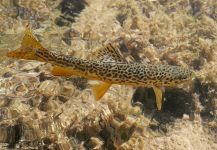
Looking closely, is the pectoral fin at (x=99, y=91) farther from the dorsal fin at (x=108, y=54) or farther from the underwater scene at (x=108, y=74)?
the dorsal fin at (x=108, y=54)

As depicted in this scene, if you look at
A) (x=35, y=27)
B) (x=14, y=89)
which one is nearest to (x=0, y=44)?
(x=35, y=27)

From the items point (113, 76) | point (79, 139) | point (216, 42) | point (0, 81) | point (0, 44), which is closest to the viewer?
point (113, 76)

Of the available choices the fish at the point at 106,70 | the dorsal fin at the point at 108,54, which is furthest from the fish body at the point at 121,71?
the dorsal fin at the point at 108,54

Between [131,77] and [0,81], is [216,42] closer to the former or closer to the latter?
[131,77]

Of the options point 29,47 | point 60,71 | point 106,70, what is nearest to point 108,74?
point 106,70

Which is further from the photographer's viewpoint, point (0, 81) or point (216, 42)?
point (216, 42)

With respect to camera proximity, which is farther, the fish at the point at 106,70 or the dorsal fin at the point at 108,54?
the dorsal fin at the point at 108,54

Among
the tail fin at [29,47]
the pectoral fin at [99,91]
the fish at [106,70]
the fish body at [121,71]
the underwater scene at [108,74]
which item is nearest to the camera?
the tail fin at [29,47]
